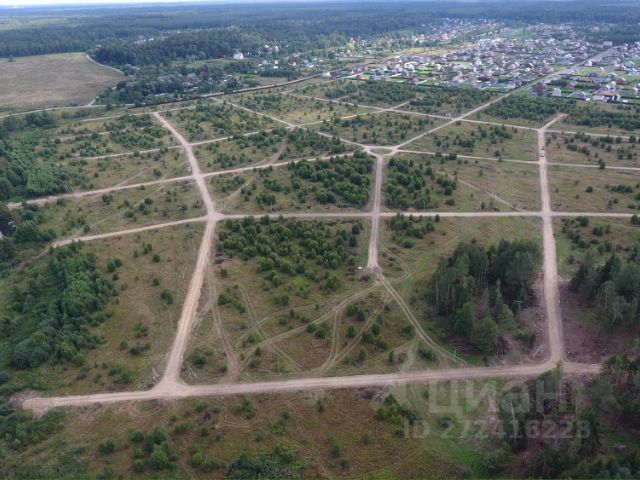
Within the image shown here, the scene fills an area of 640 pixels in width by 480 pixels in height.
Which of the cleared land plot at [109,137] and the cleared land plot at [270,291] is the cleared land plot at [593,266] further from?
the cleared land plot at [109,137]

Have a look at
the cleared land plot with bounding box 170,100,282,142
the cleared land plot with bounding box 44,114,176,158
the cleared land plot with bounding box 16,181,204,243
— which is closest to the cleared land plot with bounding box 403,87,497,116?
the cleared land plot with bounding box 170,100,282,142

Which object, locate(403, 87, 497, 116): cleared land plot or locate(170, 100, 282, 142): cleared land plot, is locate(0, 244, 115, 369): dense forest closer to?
locate(170, 100, 282, 142): cleared land plot

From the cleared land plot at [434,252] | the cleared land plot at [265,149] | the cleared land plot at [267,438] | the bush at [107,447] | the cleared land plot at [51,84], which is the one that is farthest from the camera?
the cleared land plot at [51,84]

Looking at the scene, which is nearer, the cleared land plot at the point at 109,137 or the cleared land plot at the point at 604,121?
the cleared land plot at the point at 109,137

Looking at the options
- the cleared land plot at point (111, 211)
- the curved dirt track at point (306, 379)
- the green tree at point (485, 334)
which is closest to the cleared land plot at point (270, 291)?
the curved dirt track at point (306, 379)

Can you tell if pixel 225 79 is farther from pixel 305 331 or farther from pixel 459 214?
pixel 305 331

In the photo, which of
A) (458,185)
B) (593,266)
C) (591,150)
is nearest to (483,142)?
(591,150)

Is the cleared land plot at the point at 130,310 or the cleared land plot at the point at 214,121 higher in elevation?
the cleared land plot at the point at 214,121

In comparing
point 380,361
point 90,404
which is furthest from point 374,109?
point 90,404
